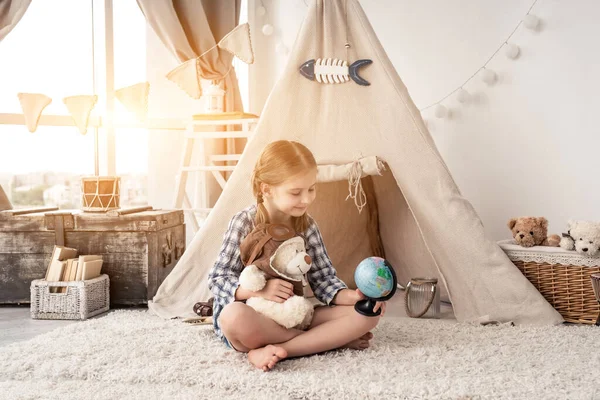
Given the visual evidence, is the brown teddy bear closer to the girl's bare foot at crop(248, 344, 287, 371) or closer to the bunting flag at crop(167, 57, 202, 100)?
the girl's bare foot at crop(248, 344, 287, 371)

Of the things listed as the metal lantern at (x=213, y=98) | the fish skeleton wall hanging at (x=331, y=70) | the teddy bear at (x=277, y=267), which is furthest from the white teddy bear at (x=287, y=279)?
the metal lantern at (x=213, y=98)

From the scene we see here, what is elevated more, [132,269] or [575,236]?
[575,236]

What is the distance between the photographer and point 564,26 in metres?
3.04

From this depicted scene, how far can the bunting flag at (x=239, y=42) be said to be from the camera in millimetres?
2971

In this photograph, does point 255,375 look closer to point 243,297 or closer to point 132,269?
point 243,297

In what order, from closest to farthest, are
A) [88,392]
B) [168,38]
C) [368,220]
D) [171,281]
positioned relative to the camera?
[88,392]
[171,281]
[368,220]
[168,38]

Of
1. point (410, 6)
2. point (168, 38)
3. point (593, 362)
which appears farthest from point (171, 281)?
point (410, 6)

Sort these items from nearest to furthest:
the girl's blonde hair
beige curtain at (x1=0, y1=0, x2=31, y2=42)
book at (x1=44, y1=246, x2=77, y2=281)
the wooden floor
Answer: the girl's blonde hair
the wooden floor
book at (x1=44, y1=246, x2=77, y2=281)
beige curtain at (x1=0, y1=0, x2=31, y2=42)

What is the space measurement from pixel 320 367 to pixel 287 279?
262 mm

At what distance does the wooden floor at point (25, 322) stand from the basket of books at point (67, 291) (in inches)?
2.1

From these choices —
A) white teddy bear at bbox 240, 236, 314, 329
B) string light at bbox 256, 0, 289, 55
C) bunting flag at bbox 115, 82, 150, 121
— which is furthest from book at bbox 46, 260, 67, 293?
string light at bbox 256, 0, 289, 55

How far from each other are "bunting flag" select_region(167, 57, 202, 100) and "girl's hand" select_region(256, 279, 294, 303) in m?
1.90

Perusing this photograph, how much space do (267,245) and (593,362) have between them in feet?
3.12

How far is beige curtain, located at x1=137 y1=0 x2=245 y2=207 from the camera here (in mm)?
3518
